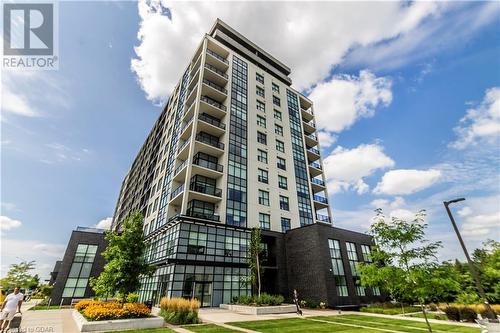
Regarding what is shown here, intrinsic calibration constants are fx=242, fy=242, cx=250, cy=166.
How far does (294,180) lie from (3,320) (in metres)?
32.2

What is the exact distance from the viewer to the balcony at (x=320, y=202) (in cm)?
3927

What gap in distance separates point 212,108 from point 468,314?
32254 mm

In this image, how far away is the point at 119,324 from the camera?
44.3 feet

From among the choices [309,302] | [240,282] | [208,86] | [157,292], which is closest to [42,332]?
[157,292]

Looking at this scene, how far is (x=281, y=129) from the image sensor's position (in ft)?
134

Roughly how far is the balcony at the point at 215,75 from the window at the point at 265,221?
21.2 m

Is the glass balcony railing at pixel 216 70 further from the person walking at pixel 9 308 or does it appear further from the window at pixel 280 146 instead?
the person walking at pixel 9 308

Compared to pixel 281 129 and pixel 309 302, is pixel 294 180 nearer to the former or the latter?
pixel 281 129

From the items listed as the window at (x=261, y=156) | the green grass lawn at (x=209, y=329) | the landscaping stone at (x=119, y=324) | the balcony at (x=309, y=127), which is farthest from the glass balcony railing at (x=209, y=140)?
the green grass lawn at (x=209, y=329)

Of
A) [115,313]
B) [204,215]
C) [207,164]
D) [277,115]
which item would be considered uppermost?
[277,115]

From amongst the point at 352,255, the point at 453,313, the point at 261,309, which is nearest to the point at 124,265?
the point at 261,309

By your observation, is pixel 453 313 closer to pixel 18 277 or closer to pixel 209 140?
pixel 209 140

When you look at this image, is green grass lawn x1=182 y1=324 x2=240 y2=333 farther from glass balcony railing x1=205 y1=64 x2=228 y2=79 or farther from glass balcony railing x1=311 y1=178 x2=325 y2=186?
glass balcony railing x1=205 y1=64 x2=228 y2=79

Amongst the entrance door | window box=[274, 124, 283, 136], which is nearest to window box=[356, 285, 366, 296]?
the entrance door
